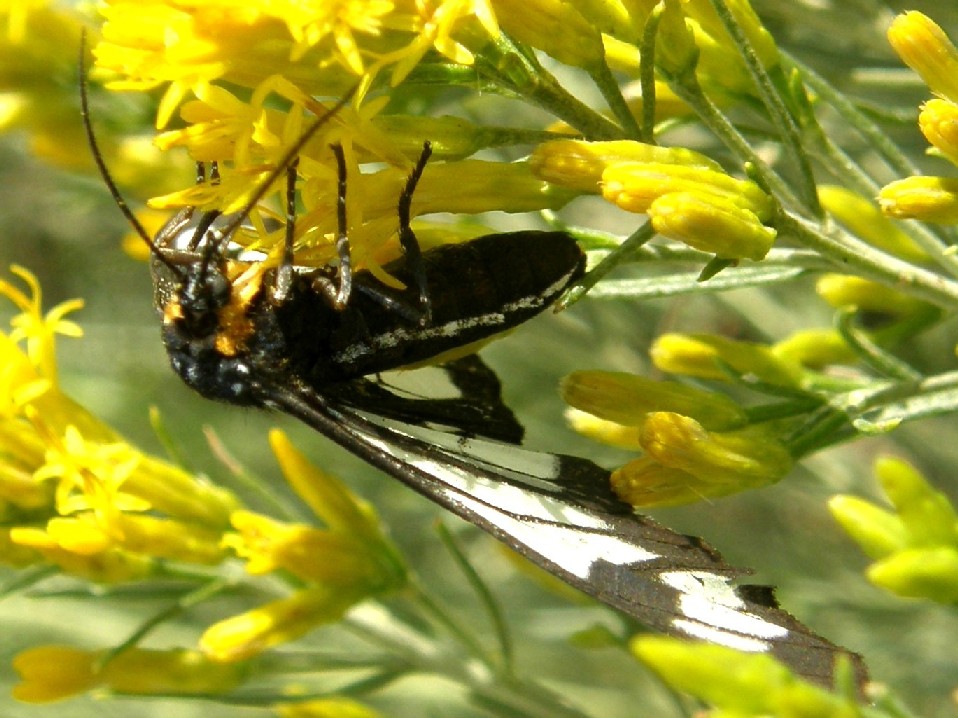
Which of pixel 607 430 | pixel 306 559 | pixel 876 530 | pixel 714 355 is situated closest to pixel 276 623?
pixel 306 559

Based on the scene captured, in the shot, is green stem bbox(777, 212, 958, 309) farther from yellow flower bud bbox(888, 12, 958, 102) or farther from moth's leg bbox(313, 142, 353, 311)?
moth's leg bbox(313, 142, 353, 311)

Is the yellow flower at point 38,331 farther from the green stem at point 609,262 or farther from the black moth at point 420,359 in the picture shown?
the green stem at point 609,262

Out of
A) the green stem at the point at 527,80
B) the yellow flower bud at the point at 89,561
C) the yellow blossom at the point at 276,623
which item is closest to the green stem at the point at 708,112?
the green stem at the point at 527,80

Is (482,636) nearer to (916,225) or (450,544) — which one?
(450,544)

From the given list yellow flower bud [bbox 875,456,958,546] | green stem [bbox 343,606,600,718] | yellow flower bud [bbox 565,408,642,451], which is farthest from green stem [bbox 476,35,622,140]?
green stem [bbox 343,606,600,718]

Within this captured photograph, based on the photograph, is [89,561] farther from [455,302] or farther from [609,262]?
[609,262]

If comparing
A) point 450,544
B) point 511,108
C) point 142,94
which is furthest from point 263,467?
point 450,544
